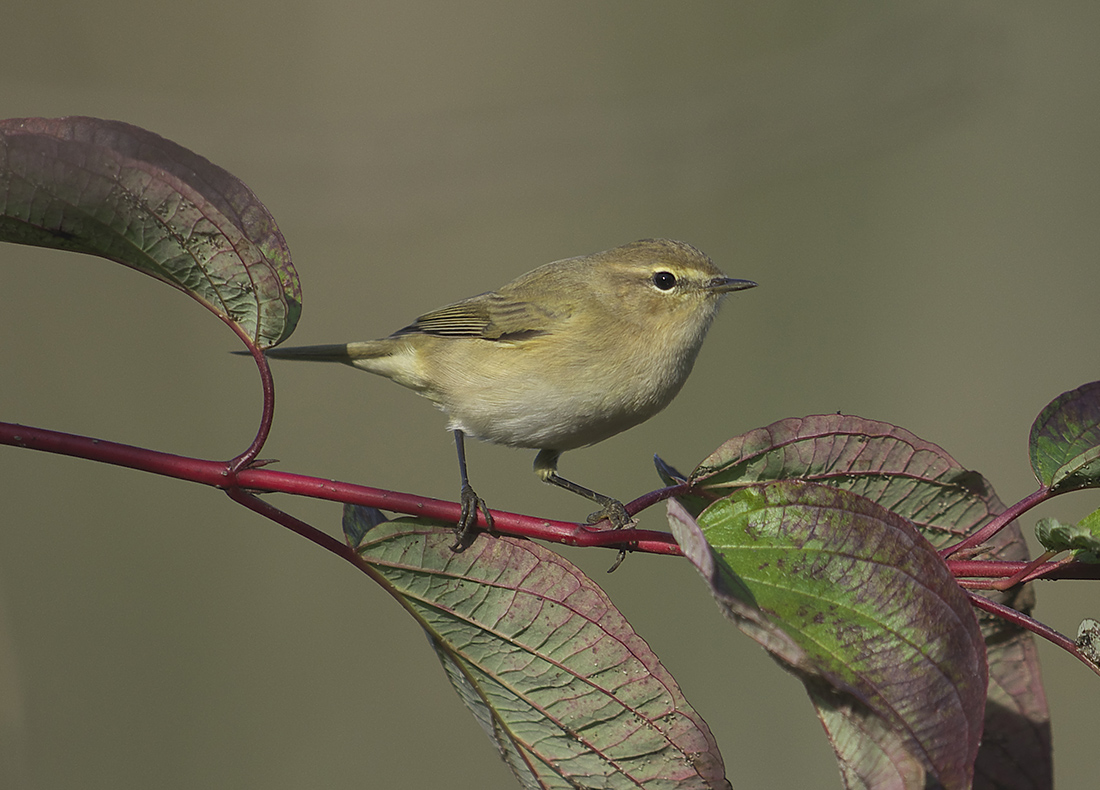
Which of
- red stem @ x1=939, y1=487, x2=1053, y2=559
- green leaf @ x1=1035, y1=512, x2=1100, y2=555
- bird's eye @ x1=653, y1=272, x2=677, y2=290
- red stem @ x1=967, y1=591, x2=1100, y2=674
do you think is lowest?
red stem @ x1=967, y1=591, x2=1100, y2=674

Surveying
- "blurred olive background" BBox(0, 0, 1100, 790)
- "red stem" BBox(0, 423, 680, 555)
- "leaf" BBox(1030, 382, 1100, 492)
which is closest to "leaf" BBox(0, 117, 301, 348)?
"red stem" BBox(0, 423, 680, 555)

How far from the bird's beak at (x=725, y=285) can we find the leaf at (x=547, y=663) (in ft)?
4.76

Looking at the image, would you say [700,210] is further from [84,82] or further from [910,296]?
[84,82]

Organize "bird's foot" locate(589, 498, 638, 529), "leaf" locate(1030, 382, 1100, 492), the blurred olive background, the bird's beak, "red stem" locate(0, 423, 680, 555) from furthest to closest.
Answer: the blurred olive background
the bird's beak
"bird's foot" locate(589, 498, 638, 529)
"leaf" locate(1030, 382, 1100, 492)
"red stem" locate(0, 423, 680, 555)

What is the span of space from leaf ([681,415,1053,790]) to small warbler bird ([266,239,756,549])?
0.78 metres

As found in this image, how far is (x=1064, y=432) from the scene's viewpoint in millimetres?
1241

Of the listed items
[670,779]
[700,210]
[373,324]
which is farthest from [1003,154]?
[670,779]

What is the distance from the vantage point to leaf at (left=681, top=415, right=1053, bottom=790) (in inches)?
48.3

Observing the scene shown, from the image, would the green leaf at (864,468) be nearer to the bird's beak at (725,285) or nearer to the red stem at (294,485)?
the red stem at (294,485)

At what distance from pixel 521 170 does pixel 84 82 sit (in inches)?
100

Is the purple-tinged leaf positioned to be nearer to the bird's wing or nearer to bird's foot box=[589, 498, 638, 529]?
bird's foot box=[589, 498, 638, 529]

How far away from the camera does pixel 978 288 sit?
5.92 meters

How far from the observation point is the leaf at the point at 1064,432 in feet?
3.99

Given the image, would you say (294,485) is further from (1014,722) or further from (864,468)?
(1014,722)
